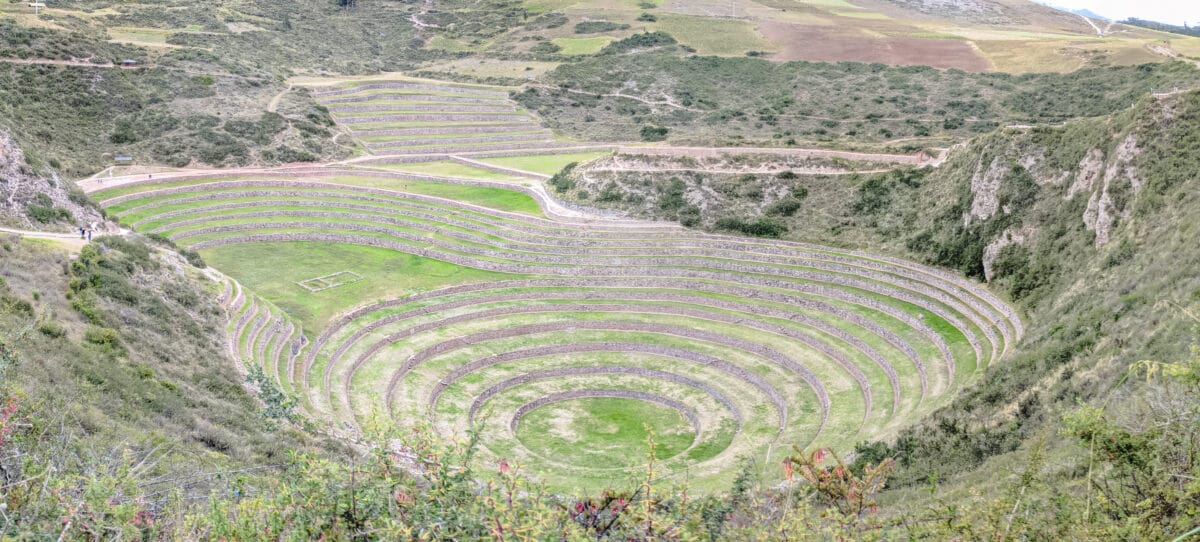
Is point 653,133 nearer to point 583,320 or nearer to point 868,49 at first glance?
point 868,49

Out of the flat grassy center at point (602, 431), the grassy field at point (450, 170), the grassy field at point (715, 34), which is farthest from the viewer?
the grassy field at point (715, 34)

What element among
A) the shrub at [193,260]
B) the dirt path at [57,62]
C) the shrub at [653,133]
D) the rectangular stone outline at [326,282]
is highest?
the dirt path at [57,62]

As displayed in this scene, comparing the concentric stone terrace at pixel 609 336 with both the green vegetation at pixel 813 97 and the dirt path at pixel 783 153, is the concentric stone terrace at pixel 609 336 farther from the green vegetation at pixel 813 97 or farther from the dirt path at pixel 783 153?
the green vegetation at pixel 813 97

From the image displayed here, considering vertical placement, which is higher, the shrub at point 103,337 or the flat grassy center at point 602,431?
the shrub at point 103,337

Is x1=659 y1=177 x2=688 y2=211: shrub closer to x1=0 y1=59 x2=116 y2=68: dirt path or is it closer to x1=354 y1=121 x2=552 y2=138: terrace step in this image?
x1=354 y1=121 x2=552 y2=138: terrace step

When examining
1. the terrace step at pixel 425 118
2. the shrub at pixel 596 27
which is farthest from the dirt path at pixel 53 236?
the shrub at pixel 596 27
